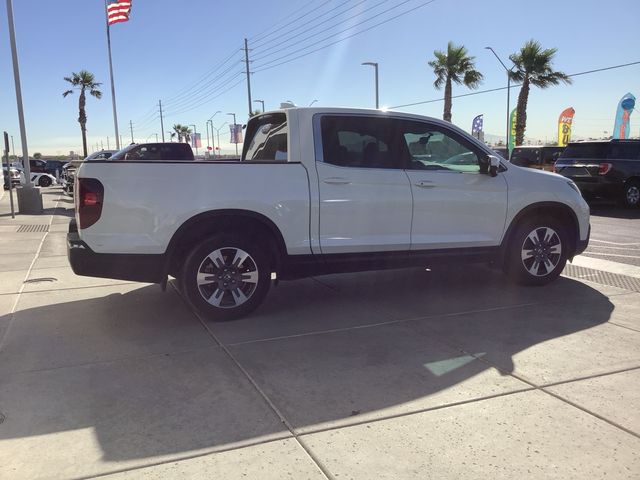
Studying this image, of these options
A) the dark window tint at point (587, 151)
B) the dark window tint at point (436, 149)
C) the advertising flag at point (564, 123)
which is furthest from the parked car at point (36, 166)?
the advertising flag at point (564, 123)

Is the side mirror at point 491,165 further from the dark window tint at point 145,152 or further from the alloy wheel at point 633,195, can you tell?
the alloy wheel at point 633,195

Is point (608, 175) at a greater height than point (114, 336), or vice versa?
point (608, 175)

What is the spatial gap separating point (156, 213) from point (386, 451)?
9.22ft

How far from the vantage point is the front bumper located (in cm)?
461

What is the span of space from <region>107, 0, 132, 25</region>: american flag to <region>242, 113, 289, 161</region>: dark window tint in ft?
76.4

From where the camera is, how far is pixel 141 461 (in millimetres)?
2738

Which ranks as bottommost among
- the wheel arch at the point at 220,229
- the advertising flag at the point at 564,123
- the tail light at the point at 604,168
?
the wheel arch at the point at 220,229

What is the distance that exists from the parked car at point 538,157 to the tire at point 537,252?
13554 mm

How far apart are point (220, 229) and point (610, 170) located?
1297 centimetres

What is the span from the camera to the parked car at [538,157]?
19016 mm

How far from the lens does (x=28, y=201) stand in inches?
592

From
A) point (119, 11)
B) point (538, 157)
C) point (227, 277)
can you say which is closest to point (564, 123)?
point (538, 157)

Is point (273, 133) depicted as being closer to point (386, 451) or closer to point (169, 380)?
point (169, 380)

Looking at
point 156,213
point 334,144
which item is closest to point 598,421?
point 334,144
